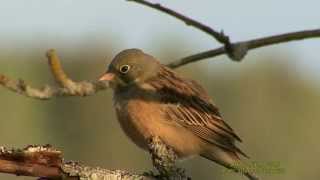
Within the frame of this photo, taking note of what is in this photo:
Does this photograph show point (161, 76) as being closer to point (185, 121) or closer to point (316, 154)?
point (185, 121)

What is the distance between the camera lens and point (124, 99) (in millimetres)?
7109

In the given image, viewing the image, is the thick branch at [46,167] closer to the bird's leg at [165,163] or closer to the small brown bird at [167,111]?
the bird's leg at [165,163]

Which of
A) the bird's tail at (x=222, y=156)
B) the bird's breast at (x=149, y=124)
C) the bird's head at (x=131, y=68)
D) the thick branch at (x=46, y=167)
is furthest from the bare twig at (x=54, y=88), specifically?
the bird's head at (x=131, y=68)

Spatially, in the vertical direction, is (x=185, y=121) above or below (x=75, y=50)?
below

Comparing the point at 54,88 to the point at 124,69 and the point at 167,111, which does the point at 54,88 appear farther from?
the point at 124,69

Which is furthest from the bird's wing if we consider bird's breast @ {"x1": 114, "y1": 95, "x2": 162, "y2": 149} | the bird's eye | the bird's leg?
the bird's leg

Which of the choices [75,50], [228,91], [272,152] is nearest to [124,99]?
[272,152]

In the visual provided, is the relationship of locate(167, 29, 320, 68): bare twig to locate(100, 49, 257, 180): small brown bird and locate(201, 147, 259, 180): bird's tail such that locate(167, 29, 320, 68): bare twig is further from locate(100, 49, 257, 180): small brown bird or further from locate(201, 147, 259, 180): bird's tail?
locate(201, 147, 259, 180): bird's tail

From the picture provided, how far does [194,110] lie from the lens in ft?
24.5

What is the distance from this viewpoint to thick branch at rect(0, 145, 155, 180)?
3.35m

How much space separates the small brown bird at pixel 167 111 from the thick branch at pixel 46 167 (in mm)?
2893

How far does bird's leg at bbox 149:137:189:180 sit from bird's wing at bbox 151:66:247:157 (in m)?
2.96

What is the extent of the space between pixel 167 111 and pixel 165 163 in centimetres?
357

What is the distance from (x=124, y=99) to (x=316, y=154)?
24262 mm
